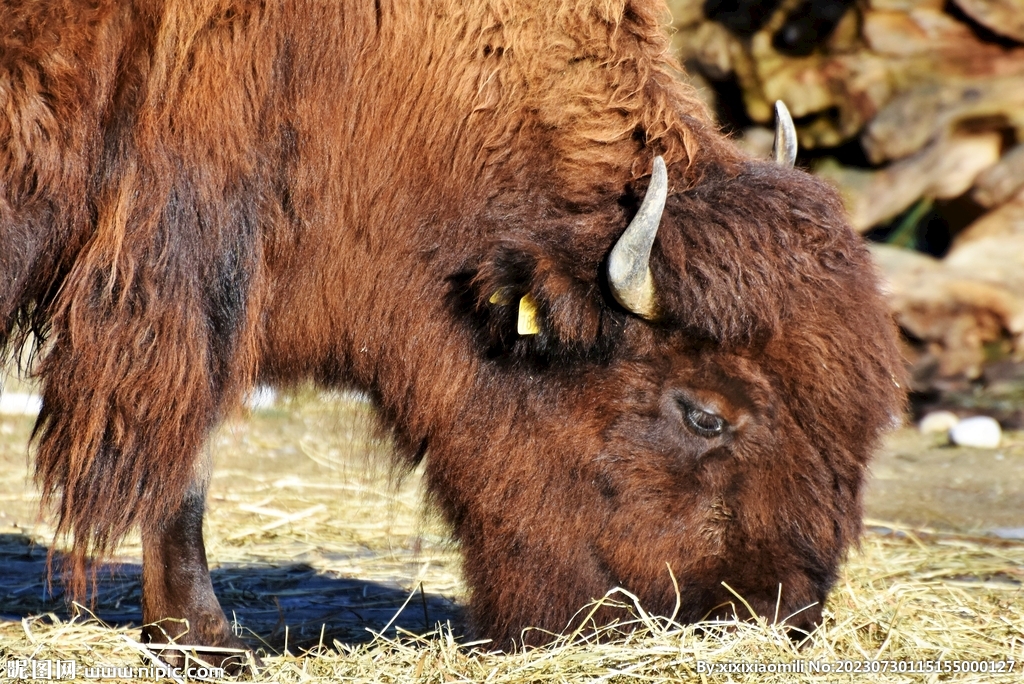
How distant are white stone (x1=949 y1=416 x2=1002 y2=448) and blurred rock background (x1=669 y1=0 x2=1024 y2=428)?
40cm

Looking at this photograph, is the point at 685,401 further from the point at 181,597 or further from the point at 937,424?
the point at 937,424

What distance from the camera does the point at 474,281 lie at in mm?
3443

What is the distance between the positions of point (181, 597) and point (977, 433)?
17.7 feet

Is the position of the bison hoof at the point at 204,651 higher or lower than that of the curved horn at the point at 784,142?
lower

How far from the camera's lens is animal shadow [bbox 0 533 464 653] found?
436 centimetres

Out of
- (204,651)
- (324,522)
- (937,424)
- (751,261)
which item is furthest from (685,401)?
(937,424)

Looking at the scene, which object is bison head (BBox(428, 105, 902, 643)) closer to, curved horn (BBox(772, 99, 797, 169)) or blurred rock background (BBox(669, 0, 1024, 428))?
curved horn (BBox(772, 99, 797, 169))

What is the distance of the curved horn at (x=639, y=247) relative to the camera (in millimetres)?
3201

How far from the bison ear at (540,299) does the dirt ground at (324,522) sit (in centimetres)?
74

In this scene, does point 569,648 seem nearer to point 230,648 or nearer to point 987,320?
point 230,648

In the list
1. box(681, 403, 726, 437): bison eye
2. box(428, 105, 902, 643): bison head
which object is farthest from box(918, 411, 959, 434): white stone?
box(681, 403, 726, 437): bison eye

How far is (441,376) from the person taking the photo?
3.59 m

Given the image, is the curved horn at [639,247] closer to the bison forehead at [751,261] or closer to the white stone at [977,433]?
the bison forehead at [751,261]

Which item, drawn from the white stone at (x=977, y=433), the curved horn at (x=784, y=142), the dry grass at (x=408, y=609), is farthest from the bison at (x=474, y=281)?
the white stone at (x=977, y=433)
